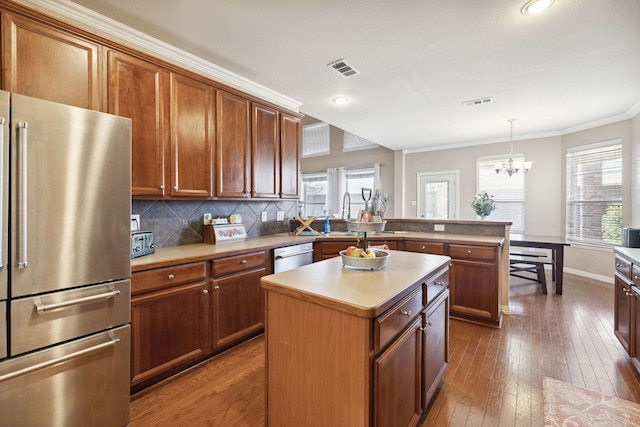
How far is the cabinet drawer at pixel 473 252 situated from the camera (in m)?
2.89

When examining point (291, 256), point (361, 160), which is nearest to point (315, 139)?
point (361, 160)

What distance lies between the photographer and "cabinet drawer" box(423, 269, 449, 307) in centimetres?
156

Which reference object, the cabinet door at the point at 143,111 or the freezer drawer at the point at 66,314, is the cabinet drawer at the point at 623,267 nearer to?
the freezer drawer at the point at 66,314

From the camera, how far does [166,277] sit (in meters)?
1.96

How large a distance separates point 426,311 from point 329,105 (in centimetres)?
323

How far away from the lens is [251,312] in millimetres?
2576

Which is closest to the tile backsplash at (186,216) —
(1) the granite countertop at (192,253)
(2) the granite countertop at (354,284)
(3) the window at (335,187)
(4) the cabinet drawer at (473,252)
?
(1) the granite countertop at (192,253)

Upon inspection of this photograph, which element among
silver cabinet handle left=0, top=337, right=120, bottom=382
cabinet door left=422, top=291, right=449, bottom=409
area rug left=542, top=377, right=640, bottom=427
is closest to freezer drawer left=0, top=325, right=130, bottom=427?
silver cabinet handle left=0, top=337, right=120, bottom=382

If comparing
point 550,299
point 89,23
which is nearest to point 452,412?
point 550,299

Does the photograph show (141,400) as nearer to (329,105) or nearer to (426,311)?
(426,311)

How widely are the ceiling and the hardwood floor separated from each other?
2.64 meters

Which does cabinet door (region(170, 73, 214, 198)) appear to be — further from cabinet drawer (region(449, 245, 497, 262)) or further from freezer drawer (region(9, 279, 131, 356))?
cabinet drawer (region(449, 245, 497, 262))

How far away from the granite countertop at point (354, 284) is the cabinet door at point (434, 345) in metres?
0.24

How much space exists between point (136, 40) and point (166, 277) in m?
1.91
